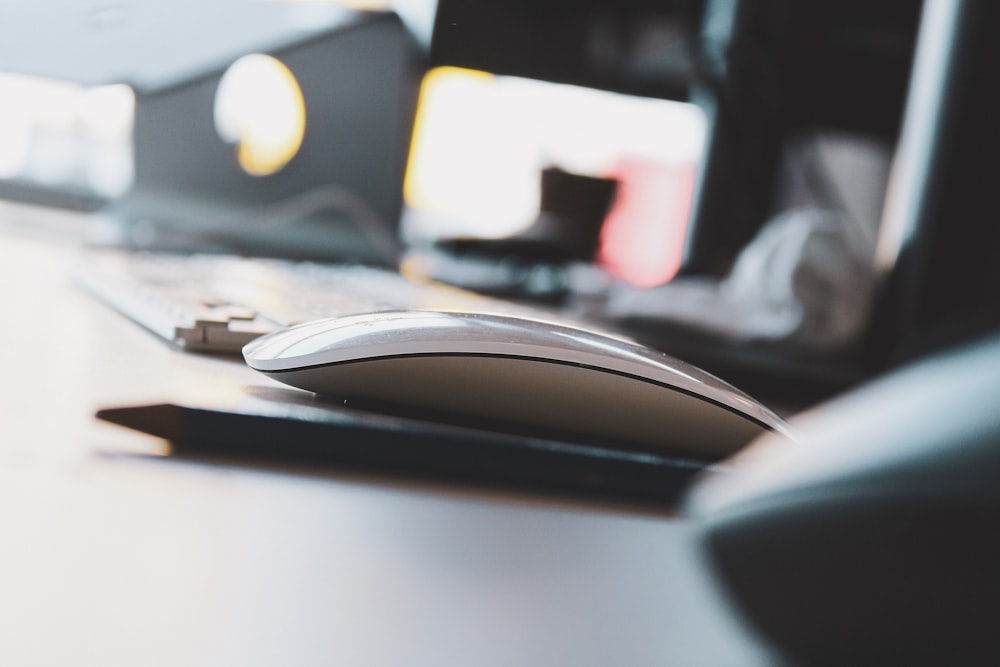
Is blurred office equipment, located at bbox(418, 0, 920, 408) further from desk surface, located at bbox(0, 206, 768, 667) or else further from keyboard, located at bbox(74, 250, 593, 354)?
desk surface, located at bbox(0, 206, 768, 667)

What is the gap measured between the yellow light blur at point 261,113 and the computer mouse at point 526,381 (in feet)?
2.82

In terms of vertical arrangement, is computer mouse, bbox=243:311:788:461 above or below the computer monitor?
below

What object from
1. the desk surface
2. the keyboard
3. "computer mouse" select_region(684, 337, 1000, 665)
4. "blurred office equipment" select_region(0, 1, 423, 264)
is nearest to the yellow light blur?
"blurred office equipment" select_region(0, 1, 423, 264)

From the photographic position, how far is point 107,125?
3.69 ft

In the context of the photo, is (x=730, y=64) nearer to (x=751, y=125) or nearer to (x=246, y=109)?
(x=751, y=125)

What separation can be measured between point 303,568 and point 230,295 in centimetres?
37

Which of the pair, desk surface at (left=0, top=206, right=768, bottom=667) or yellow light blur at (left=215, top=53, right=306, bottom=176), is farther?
yellow light blur at (left=215, top=53, right=306, bottom=176)

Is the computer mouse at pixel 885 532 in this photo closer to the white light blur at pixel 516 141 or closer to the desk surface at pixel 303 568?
the desk surface at pixel 303 568

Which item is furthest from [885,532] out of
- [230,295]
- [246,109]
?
[246,109]

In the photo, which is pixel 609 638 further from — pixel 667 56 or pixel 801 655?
pixel 667 56

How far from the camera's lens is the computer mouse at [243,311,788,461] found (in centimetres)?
31

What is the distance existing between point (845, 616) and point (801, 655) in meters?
→ 0.01

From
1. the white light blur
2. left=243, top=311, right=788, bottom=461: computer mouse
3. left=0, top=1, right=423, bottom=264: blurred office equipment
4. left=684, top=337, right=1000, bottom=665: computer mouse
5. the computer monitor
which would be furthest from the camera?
the white light blur

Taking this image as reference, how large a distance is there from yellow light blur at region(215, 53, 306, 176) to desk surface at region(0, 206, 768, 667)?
0.86 metres
